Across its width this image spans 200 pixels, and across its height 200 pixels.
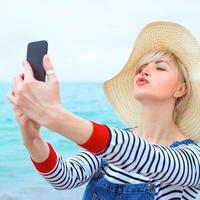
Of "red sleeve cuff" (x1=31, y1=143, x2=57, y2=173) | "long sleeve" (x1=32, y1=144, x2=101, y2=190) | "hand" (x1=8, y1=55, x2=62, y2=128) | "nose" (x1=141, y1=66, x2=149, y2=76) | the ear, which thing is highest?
"hand" (x1=8, y1=55, x2=62, y2=128)

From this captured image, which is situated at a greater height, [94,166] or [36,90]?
[36,90]

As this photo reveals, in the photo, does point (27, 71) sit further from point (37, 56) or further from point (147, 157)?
point (147, 157)

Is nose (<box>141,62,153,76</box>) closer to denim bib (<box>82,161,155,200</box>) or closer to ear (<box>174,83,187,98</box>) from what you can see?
ear (<box>174,83,187,98</box>)

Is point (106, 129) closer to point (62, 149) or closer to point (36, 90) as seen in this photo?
point (36, 90)

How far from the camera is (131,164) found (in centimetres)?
104

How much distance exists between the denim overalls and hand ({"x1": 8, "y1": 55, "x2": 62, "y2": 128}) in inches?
16.1

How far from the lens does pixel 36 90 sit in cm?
90

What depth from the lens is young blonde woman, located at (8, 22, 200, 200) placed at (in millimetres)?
964

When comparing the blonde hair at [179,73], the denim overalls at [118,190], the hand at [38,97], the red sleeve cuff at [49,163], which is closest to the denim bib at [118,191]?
the denim overalls at [118,190]

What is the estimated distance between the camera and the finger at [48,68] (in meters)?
0.91

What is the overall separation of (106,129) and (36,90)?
0.54 ft

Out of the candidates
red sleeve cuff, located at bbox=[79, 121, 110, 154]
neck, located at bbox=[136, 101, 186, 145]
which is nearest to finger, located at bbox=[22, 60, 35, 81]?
red sleeve cuff, located at bbox=[79, 121, 110, 154]

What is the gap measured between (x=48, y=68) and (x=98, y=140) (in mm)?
150

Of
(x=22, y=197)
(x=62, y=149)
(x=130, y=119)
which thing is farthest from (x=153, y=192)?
(x=62, y=149)
